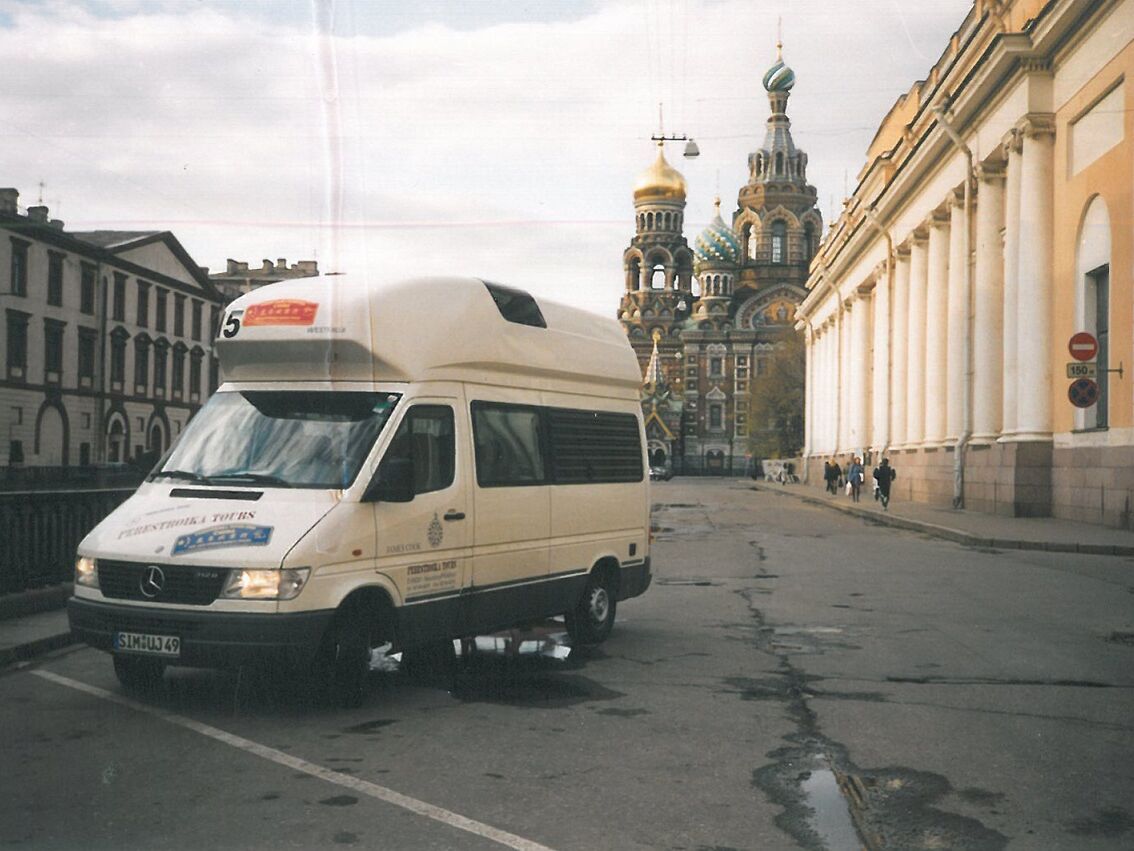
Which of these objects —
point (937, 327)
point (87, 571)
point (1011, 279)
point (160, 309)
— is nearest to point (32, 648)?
point (87, 571)

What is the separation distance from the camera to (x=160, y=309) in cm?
7019

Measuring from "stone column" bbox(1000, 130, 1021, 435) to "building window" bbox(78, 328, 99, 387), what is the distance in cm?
4333

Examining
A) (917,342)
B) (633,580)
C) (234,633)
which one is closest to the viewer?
(234,633)

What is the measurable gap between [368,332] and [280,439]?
0.88 metres

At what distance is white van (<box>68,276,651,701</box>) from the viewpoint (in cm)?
734

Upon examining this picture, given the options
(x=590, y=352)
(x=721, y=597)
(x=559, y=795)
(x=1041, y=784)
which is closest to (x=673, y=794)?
(x=559, y=795)

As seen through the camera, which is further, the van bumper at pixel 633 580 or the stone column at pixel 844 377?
the stone column at pixel 844 377

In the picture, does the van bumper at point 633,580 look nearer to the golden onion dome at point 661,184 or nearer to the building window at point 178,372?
the building window at point 178,372

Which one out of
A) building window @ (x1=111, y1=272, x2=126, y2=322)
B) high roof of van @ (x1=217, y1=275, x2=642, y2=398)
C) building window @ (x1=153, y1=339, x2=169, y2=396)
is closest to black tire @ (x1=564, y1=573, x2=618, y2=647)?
high roof of van @ (x1=217, y1=275, x2=642, y2=398)

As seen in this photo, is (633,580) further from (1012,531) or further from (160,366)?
(160,366)

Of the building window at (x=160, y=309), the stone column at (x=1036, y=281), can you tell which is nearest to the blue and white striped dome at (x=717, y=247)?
the building window at (x=160, y=309)

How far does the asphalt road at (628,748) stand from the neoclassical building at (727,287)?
127 metres

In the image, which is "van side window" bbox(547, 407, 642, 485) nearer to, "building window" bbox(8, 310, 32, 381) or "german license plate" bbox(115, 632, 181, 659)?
"german license plate" bbox(115, 632, 181, 659)

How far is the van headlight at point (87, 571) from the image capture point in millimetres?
7734
